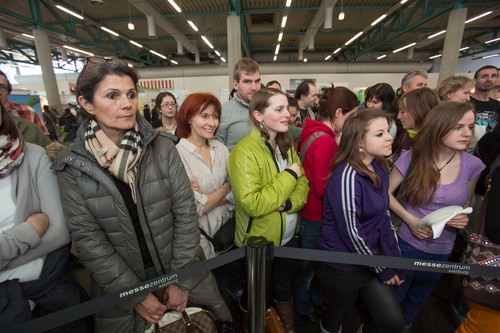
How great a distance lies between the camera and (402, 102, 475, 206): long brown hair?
1482 mm

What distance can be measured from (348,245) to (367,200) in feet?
0.99

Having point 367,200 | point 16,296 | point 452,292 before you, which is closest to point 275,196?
point 367,200

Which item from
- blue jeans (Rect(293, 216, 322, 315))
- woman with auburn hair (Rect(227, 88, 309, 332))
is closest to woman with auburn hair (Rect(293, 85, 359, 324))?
blue jeans (Rect(293, 216, 322, 315))

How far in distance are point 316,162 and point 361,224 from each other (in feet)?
1.66

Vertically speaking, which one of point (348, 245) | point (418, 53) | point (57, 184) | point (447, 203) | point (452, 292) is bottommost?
point (452, 292)

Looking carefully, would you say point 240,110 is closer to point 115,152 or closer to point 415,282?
point 115,152

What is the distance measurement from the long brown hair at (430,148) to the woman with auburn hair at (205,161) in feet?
4.24

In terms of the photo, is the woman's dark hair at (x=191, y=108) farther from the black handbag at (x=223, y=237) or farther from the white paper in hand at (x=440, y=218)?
the white paper in hand at (x=440, y=218)

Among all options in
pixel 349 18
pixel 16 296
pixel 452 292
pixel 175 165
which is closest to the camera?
pixel 16 296

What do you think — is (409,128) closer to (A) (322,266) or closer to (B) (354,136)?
(B) (354,136)

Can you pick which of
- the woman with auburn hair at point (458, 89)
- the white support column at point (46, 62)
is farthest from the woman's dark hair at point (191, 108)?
the white support column at point (46, 62)

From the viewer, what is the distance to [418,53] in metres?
18.4

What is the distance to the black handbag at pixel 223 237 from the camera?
5.33ft

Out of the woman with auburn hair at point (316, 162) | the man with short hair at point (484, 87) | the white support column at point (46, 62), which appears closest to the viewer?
the woman with auburn hair at point (316, 162)
